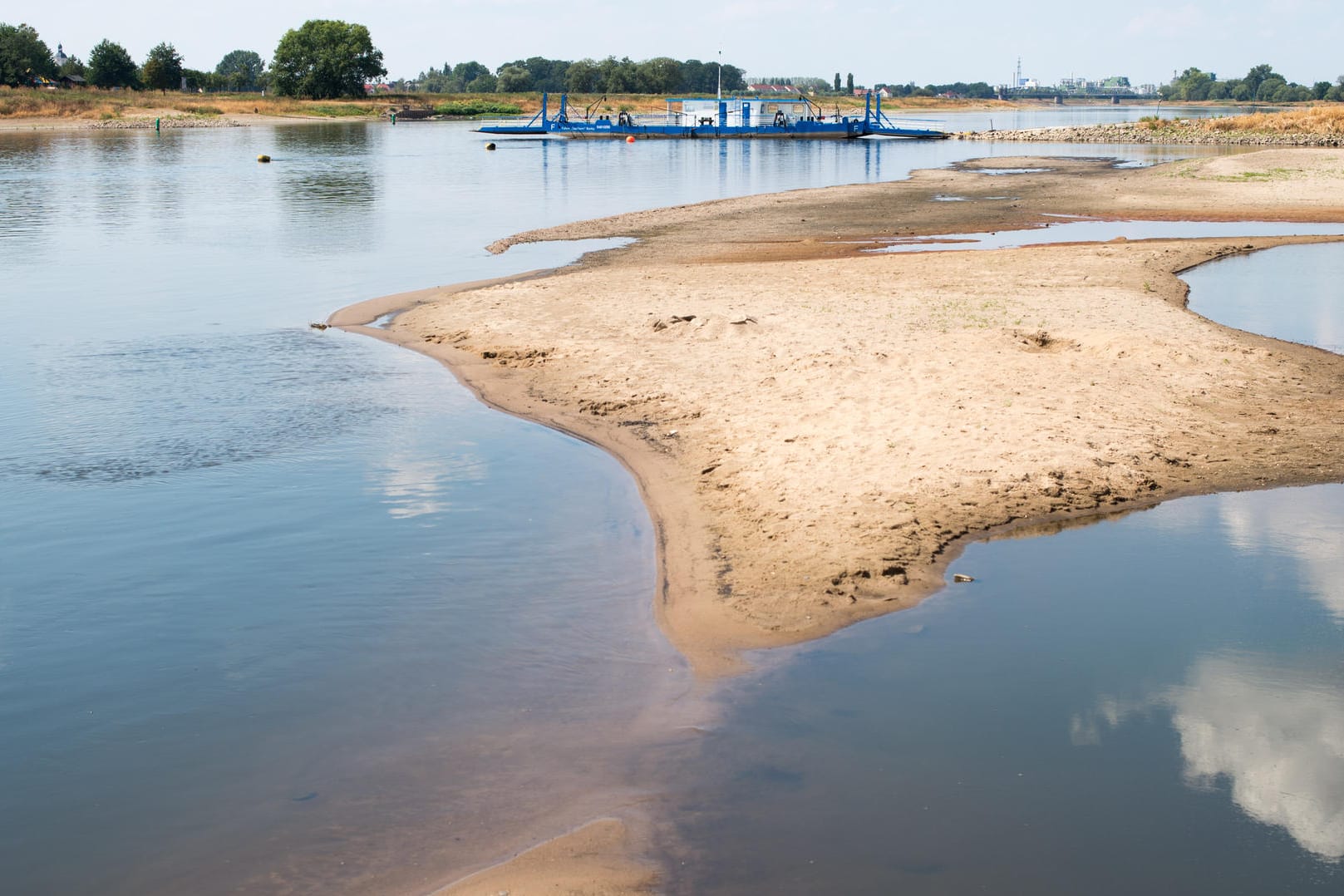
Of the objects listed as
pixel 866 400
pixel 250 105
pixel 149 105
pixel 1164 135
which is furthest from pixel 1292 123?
pixel 149 105

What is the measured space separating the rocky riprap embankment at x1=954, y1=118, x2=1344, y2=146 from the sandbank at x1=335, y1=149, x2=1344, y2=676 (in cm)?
6538

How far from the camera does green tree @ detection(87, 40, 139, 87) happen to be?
139000mm

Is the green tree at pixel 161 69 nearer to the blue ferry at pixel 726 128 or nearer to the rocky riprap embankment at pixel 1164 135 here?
the blue ferry at pixel 726 128

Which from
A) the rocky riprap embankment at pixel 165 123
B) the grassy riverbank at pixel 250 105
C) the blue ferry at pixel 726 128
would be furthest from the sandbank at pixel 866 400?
the grassy riverbank at pixel 250 105

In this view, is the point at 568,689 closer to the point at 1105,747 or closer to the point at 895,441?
the point at 1105,747

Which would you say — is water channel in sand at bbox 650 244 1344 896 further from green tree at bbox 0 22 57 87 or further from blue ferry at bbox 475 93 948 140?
green tree at bbox 0 22 57 87

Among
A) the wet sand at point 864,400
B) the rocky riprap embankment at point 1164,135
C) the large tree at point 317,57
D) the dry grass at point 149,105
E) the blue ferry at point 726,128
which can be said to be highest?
the large tree at point 317,57

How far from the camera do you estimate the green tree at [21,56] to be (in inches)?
4929

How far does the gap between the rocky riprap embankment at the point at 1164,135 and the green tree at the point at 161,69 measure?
329ft

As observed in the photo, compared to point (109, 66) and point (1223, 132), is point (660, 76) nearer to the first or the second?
point (109, 66)

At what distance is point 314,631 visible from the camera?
28.8ft

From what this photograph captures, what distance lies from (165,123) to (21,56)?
1031 inches

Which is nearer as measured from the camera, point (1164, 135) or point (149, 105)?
point (1164, 135)

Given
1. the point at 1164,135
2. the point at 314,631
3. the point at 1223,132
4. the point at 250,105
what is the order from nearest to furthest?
the point at 314,631
the point at 1223,132
the point at 1164,135
the point at 250,105
